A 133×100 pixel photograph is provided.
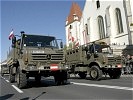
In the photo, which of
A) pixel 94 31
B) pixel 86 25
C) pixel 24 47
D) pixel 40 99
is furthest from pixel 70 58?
pixel 86 25

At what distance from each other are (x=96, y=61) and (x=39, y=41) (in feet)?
16.1

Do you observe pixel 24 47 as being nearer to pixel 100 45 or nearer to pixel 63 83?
pixel 63 83

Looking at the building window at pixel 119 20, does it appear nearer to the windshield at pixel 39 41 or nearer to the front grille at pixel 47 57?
the windshield at pixel 39 41

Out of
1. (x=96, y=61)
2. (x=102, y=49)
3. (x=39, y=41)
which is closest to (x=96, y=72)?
(x=96, y=61)

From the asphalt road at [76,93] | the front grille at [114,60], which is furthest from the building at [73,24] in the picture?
the asphalt road at [76,93]

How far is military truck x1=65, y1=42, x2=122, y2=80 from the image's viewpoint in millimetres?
17859

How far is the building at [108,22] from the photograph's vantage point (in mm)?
44869

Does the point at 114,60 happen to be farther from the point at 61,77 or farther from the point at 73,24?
the point at 73,24

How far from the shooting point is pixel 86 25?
58.7 m

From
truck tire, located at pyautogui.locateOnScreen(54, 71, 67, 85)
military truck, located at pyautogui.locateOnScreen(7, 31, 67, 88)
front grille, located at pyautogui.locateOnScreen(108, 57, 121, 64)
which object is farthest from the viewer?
front grille, located at pyautogui.locateOnScreen(108, 57, 121, 64)

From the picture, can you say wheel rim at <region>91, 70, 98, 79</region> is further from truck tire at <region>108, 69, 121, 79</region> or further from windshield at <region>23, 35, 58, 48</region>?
windshield at <region>23, 35, 58, 48</region>

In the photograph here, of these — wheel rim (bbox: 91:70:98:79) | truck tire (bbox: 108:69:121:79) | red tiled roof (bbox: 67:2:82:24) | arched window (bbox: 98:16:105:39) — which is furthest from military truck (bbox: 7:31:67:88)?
red tiled roof (bbox: 67:2:82:24)

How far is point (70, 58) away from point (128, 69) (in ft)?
18.2

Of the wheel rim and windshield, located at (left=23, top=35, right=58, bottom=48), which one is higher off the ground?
windshield, located at (left=23, top=35, right=58, bottom=48)
